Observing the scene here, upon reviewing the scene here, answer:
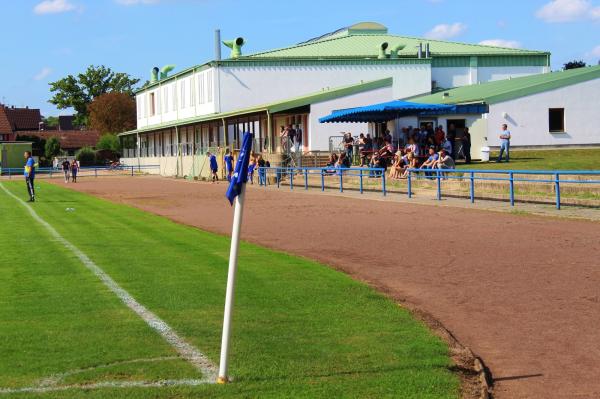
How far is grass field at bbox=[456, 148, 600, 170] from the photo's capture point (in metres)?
29.4

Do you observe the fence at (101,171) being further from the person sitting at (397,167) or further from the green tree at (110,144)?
the person sitting at (397,167)

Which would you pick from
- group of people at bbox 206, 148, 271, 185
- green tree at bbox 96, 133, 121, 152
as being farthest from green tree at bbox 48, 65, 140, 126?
group of people at bbox 206, 148, 271, 185

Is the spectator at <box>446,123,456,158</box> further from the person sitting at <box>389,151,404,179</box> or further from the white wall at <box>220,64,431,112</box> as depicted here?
the white wall at <box>220,64,431,112</box>

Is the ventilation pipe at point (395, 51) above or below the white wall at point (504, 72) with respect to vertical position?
above

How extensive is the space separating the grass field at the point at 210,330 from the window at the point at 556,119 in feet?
103

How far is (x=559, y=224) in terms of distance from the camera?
57.0 feet

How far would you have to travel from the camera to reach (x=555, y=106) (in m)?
41.8

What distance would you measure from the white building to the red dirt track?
28163 mm

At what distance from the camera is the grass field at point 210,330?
6164 millimetres

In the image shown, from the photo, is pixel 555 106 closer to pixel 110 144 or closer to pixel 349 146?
pixel 349 146

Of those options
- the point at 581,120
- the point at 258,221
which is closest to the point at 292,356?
the point at 258,221

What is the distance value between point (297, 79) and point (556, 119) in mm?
22442

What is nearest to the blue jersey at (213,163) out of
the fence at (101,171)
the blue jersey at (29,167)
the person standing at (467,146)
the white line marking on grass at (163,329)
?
the person standing at (467,146)

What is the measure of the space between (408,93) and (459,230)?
4363 cm
